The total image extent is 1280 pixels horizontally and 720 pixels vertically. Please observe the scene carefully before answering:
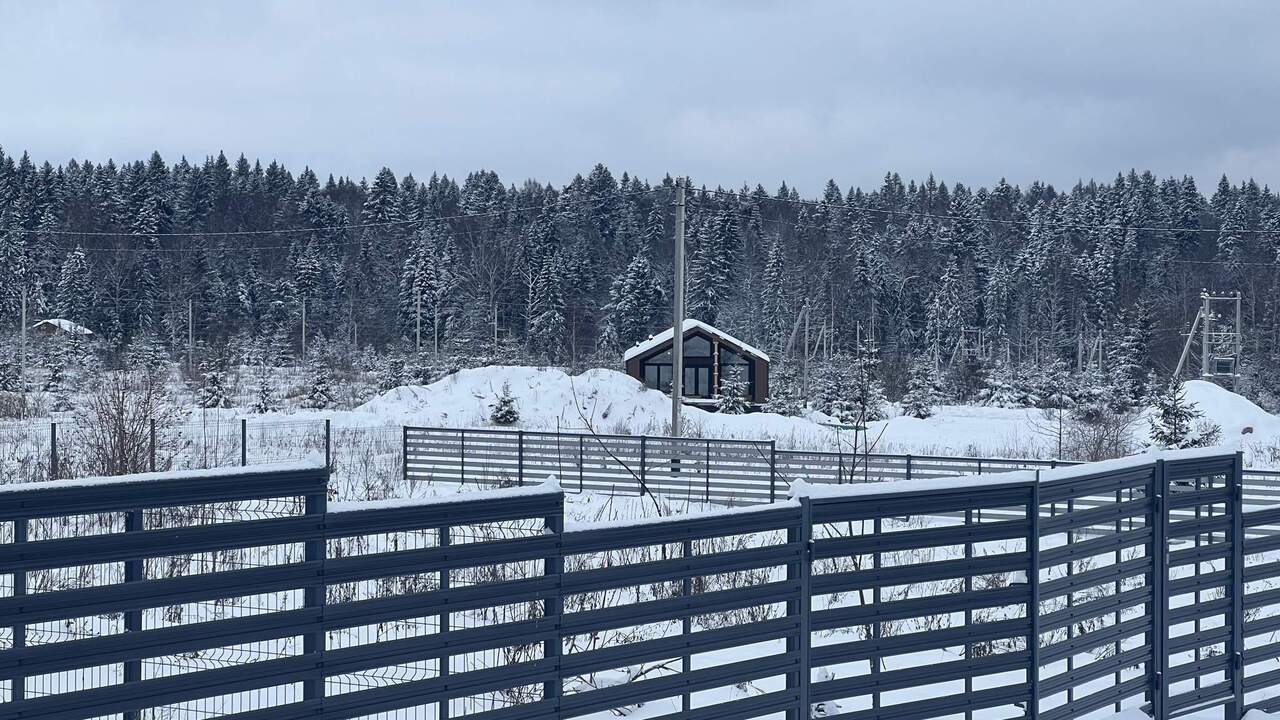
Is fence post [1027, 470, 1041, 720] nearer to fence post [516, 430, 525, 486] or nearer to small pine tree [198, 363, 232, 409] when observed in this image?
fence post [516, 430, 525, 486]

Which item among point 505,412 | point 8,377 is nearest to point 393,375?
point 8,377

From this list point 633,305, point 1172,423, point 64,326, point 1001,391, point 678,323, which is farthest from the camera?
point 633,305

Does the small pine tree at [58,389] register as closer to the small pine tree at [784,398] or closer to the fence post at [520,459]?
the fence post at [520,459]

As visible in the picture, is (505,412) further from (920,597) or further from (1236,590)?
(920,597)

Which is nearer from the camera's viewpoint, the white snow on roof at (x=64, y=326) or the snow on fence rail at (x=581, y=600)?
the snow on fence rail at (x=581, y=600)

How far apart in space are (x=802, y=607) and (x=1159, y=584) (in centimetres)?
277

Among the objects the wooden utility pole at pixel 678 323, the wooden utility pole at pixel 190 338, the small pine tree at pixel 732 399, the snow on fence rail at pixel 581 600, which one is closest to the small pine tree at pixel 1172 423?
the wooden utility pole at pixel 678 323

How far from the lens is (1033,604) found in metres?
5.61

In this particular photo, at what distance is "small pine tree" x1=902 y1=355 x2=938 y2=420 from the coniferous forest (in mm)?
9904

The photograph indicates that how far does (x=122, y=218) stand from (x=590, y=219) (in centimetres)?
4705

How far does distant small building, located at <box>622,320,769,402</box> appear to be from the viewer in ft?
171

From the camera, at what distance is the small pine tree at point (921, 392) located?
49.8 m

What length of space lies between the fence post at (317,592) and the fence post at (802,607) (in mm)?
2150

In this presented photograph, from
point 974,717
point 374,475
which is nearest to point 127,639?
point 974,717
